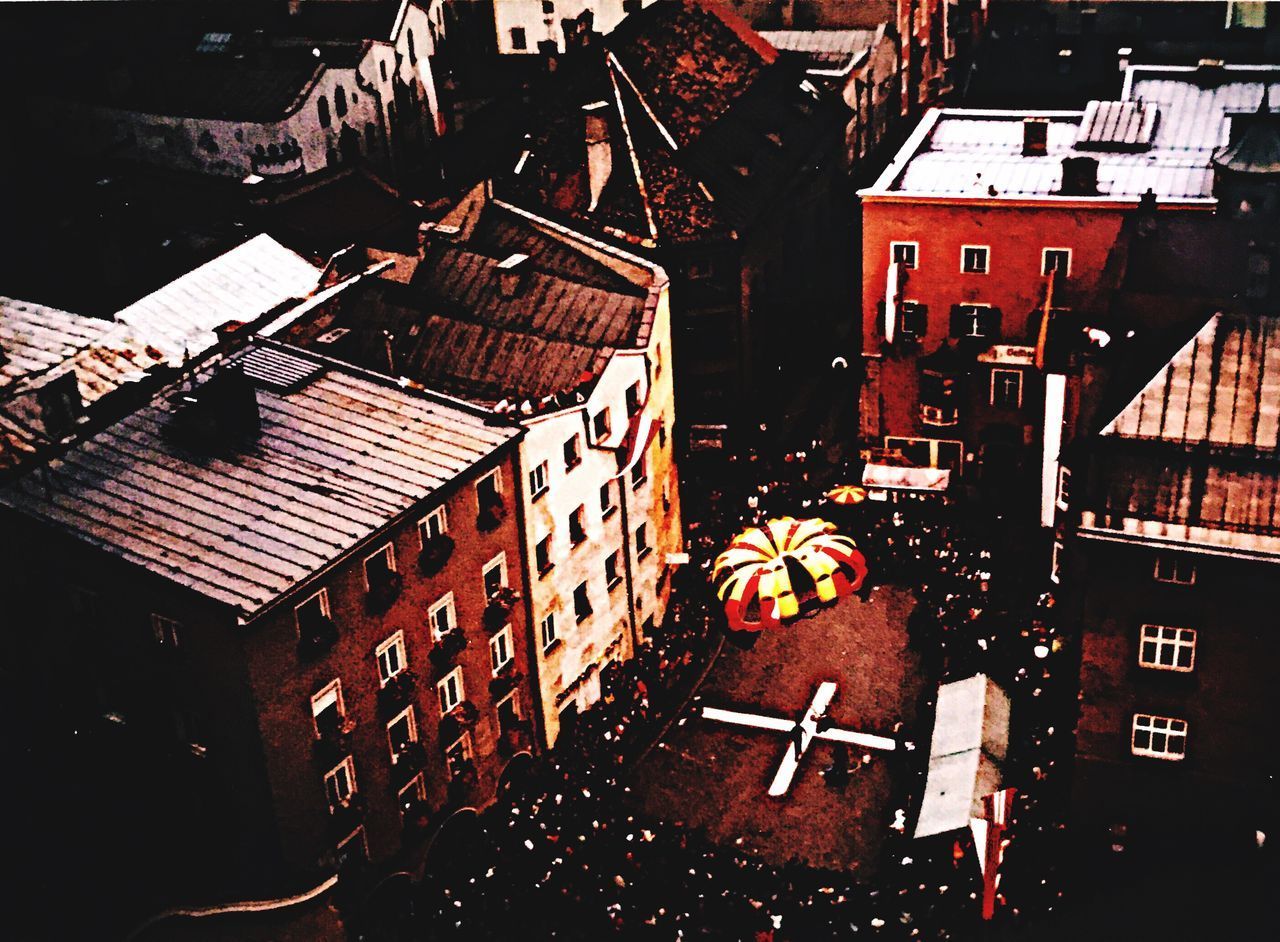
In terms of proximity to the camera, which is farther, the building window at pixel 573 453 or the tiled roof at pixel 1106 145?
the tiled roof at pixel 1106 145

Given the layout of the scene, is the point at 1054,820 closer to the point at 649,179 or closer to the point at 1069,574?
the point at 1069,574

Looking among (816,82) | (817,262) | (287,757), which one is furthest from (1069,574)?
(816,82)

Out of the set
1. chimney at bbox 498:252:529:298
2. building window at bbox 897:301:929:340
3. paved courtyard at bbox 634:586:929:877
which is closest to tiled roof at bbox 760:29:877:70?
building window at bbox 897:301:929:340

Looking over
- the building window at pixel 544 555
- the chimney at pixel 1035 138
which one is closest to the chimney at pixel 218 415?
the building window at pixel 544 555

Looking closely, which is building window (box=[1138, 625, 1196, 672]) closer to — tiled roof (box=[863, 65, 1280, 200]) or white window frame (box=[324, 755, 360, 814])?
tiled roof (box=[863, 65, 1280, 200])

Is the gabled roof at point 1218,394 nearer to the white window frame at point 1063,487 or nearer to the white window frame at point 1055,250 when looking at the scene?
the white window frame at point 1063,487

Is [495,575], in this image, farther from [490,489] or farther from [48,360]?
[48,360]
